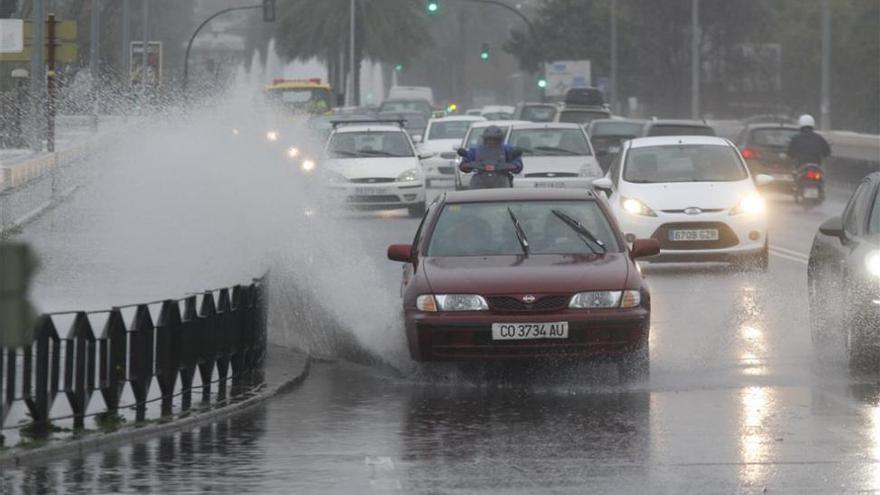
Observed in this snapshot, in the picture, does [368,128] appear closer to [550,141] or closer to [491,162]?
[550,141]

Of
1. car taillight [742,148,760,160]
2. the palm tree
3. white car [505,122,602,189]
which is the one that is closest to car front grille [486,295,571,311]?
white car [505,122,602,189]

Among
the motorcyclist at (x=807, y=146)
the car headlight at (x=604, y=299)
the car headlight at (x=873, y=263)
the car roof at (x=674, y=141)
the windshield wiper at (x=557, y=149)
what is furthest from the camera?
the motorcyclist at (x=807, y=146)

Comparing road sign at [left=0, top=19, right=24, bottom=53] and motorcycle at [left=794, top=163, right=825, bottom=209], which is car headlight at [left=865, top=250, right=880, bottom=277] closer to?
road sign at [left=0, top=19, right=24, bottom=53]

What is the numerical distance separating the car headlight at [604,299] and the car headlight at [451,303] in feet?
1.84

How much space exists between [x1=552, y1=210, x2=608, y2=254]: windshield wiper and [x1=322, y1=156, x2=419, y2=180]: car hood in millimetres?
21924

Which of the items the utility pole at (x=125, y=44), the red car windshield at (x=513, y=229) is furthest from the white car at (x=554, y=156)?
the utility pole at (x=125, y=44)

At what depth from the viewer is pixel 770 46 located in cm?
10000

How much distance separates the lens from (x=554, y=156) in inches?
1404

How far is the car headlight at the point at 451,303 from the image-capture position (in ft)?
45.3

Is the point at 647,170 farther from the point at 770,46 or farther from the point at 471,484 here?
the point at 770,46

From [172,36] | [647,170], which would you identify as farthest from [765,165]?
[172,36]

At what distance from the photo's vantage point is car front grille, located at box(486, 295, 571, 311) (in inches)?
541

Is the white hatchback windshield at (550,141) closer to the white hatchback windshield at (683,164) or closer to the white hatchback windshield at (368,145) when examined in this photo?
the white hatchback windshield at (368,145)

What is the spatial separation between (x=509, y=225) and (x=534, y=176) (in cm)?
1970
